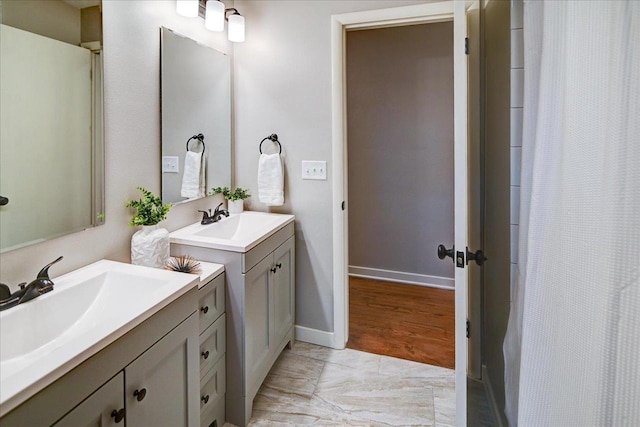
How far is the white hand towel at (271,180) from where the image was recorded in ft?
7.30

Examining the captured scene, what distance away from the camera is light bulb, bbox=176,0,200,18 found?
1.67 m

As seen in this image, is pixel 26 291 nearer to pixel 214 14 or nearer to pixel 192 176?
pixel 192 176

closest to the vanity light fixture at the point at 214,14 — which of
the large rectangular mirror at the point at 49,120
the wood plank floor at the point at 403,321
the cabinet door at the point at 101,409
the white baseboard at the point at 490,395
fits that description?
the large rectangular mirror at the point at 49,120

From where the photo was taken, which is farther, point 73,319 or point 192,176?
point 192,176

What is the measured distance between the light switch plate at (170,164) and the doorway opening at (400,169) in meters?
1.76

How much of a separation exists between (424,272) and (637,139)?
2842mm

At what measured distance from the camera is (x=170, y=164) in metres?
1.79

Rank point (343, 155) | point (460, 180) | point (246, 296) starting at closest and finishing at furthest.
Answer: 1. point (460, 180)
2. point (246, 296)
3. point (343, 155)

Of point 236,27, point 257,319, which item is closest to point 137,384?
point 257,319

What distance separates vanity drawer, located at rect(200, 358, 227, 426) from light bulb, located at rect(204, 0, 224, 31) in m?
1.75

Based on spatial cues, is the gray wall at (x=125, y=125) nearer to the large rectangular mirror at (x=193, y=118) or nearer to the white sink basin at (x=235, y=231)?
the large rectangular mirror at (x=193, y=118)

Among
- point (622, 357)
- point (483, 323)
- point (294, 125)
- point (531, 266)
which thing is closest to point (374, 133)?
point (294, 125)

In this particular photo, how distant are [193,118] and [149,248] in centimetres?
87

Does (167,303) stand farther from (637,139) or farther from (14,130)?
(637,139)
